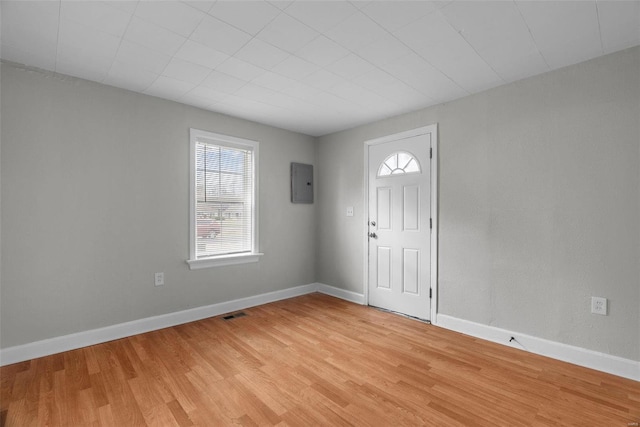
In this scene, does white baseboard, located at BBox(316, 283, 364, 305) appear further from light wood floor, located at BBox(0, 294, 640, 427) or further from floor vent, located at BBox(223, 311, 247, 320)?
floor vent, located at BBox(223, 311, 247, 320)

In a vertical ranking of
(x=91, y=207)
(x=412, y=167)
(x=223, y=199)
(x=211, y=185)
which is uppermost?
(x=412, y=167)

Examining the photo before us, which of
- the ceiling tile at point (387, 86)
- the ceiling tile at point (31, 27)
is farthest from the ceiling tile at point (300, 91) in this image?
the ceiling tile at point (31, 27)

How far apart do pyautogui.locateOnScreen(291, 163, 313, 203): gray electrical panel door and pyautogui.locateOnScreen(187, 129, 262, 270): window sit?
2.10 ft

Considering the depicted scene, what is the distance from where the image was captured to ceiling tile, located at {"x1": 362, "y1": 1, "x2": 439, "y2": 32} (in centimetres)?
174

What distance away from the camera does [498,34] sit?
2.03 m

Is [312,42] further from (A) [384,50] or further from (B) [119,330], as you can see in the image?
(B) [119,330]

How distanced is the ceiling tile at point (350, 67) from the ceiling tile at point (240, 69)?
0.63m

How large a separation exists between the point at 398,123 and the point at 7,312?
13.8 feet

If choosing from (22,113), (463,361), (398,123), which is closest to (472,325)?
(463,361)

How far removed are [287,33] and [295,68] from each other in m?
0.49

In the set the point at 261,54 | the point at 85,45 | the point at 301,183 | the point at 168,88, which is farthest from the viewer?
the point at 301,183

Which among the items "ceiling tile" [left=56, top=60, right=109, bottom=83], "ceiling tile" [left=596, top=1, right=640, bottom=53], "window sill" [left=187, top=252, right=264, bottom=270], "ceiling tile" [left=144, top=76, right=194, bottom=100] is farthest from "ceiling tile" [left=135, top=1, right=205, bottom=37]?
"ceiling tile" [left=596, top=1, right=640, bottom=53]

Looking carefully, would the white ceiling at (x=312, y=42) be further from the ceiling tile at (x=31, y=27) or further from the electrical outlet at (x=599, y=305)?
the electrical outlet at (x=599, y=305)

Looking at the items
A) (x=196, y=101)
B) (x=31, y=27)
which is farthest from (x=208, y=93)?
(x=31, y=27)
